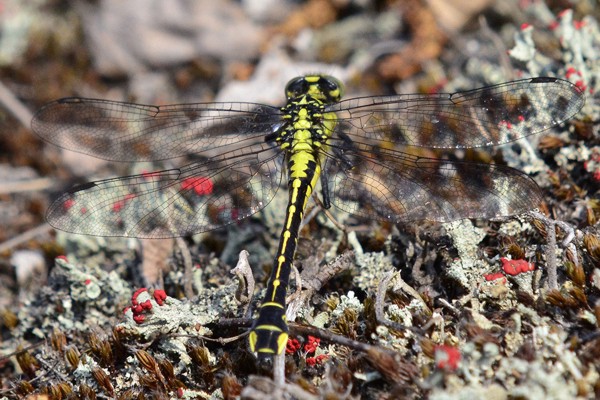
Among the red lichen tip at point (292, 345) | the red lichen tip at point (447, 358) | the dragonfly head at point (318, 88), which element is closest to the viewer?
the red lichen tip at point (447, 358)

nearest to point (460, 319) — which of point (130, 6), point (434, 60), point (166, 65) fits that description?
point (434, 60)

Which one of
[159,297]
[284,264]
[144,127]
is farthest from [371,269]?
[144,127]

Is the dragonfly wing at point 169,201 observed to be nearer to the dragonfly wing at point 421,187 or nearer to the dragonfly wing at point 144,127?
the dragonfly wing at point 144,127

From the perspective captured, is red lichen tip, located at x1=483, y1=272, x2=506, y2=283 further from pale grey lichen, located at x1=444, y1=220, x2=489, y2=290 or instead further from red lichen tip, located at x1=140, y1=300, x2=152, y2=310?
red lichen tip, located at x1=140, y1=300, x2=152, y2=310

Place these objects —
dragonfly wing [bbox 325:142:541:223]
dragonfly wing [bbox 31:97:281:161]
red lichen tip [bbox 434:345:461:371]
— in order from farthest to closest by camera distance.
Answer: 1. dragonfly wing [bbox 31:97:281:161]
2. dragonfly wing [bbox 325:142:541:223]
3. red lichen tip [bbox 434:345:461:371]

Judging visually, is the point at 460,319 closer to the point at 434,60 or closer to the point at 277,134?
the point at 277,134

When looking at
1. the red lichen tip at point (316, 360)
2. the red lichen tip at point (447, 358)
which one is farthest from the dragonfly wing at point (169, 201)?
the red lichen tip at point (447, 358)

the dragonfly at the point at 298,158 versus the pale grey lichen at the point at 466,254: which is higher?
the dragonfly at the point at 298,158

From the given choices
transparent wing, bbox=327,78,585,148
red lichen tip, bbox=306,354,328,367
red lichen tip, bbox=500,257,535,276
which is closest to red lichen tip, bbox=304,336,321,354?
red lichen tip, bbox=306,354,328,367
